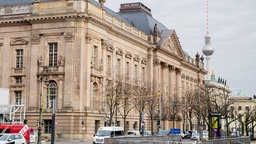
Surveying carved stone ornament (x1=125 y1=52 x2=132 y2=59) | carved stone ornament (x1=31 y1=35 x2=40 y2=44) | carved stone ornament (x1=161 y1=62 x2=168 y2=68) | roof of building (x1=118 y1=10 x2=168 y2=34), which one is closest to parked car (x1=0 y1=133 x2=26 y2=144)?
carved stone ornament (x1=31 y1=35 x2=40 y2=44)

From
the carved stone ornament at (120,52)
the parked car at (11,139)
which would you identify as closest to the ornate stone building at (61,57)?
the carved stone ornament at (120,52)

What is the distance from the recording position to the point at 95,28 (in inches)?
2891

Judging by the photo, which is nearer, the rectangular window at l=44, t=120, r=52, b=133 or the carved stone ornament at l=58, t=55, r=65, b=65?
the rectangular window at l=44, t=120, r=52, b=133

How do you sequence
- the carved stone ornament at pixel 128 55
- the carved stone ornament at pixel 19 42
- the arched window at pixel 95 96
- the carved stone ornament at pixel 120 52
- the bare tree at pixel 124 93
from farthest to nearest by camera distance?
the carved stone ornament at pixel 128 55 → the carved stone ornament at pixel 120 52 → the bare tree at pixel 124 93 → the carved stone ornament at pixel 19 42 → the arched window at pixel 95 96

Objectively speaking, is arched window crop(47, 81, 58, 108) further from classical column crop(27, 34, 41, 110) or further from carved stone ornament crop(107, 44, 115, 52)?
carved stone ornament crop(107, 44, 115, 52)

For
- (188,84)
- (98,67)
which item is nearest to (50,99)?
A: (98,67)

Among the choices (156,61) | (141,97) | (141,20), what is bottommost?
(141,97)

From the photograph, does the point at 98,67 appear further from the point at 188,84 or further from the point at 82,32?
the point at 188,84

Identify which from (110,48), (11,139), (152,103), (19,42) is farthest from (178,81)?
(11,139)

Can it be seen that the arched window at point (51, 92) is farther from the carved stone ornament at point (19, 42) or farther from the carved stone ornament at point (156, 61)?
the carved stone ornament at point (156, 61)

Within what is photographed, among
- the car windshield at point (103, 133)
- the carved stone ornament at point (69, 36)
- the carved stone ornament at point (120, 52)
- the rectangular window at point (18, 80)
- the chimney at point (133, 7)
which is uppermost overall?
the chimney at point (133, 7)

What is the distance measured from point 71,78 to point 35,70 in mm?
6675

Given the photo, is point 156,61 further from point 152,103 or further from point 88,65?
point 88,65

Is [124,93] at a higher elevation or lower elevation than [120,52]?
lower
